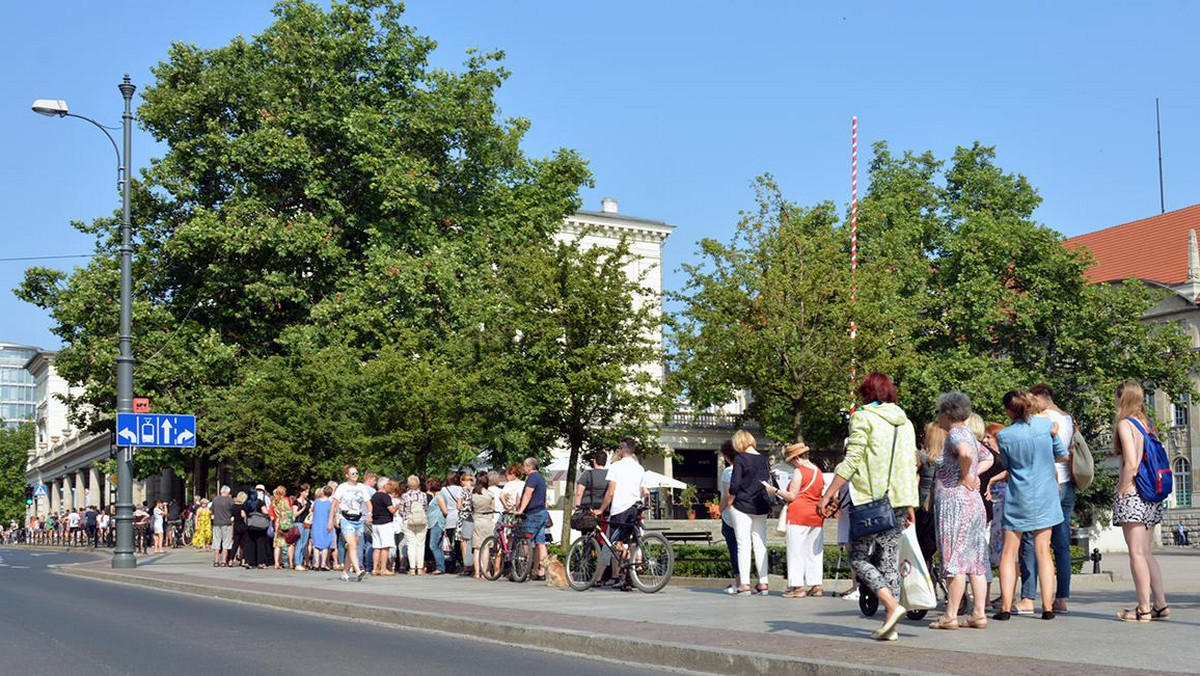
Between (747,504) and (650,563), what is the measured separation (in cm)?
172

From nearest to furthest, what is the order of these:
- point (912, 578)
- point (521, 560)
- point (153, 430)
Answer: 1. point (912, 578)
2. point (521, 560)
3. point (153, 430)

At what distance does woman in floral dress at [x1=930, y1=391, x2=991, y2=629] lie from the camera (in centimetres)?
1049

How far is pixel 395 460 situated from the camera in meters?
30.2

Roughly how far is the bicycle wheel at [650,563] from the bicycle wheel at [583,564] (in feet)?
1.54

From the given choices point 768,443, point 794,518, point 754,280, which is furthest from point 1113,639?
point 768,443

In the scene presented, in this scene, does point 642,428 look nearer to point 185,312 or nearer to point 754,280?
point 754,280

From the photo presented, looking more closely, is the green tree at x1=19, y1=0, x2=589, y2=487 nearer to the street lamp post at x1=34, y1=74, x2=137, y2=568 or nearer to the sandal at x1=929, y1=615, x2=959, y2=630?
the street lamp post at x1=34, y1=74, x2=137, y2=568

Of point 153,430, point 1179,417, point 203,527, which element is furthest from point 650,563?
point 1179,417

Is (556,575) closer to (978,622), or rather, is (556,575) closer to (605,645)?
(605,645)

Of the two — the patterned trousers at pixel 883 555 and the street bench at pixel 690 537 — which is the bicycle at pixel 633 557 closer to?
the patterned trousers at pixel 883 555

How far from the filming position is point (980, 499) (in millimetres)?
10625

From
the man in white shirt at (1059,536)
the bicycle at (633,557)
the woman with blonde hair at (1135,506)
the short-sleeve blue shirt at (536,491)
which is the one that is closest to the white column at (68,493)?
the short-sleeve blue shirt at (536,491)

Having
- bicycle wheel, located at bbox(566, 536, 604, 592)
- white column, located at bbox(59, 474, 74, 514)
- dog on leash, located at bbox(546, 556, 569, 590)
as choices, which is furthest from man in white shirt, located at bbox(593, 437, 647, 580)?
white column, located at bbox(59, 474, 74, 514)

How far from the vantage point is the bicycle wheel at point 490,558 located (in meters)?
21.2
